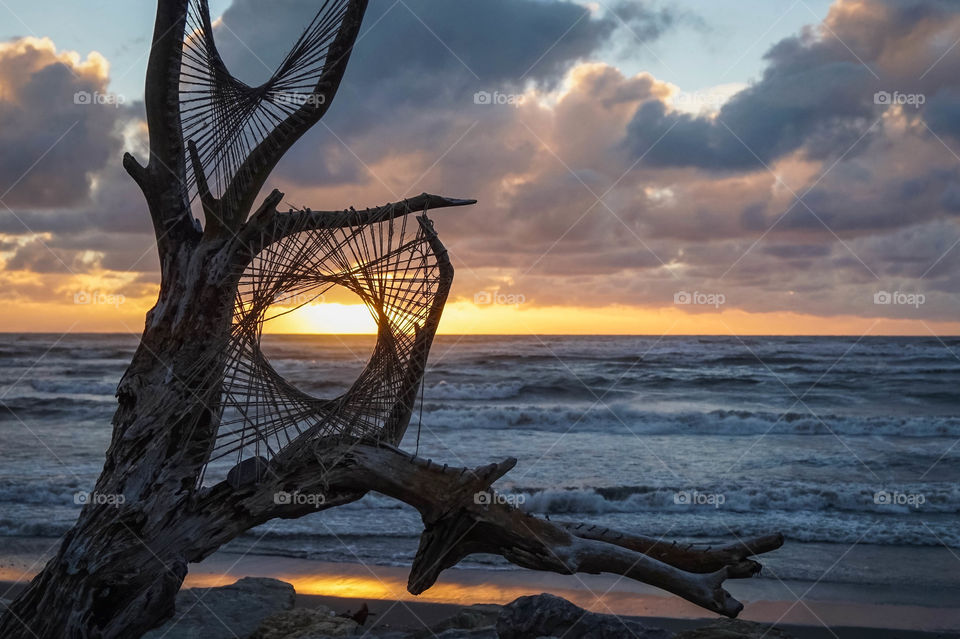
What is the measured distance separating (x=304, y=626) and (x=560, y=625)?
172cm

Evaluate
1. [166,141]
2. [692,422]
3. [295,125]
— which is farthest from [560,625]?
[692,422]

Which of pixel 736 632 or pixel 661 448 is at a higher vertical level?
pixel 736 632

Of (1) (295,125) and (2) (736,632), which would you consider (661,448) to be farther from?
(1) (295,125)

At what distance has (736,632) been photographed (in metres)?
4.11

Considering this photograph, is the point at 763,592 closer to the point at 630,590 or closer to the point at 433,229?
the point at 630,590

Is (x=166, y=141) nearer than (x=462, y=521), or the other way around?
(x=462, y=521)

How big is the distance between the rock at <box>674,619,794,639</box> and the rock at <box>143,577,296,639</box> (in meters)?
2.83

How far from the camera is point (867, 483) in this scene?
10.3m

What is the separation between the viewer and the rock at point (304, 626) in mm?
4512

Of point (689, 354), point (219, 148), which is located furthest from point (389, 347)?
point (689, 354)
